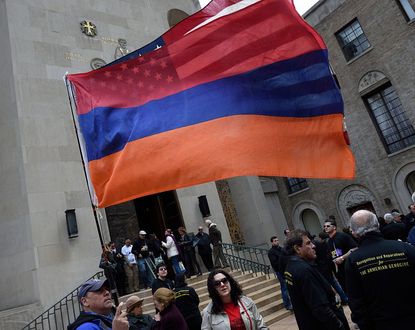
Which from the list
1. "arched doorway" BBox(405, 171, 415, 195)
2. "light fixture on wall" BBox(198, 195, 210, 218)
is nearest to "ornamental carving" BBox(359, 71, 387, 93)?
"arched doorway" BBox(405, 171, 415, 195)

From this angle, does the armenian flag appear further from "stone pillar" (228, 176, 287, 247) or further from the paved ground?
"stone pillar" (228, 176, 287, 247)

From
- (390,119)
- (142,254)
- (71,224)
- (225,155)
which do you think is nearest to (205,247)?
(142,254)

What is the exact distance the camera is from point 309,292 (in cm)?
309

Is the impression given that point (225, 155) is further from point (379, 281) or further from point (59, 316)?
point (59, 316)

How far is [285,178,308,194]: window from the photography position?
23.1 meters

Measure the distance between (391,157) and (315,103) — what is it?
16.0m

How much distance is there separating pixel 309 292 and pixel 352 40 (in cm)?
1960

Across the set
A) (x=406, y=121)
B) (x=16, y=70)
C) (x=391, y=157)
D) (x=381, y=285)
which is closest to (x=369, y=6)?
(x=406, y=121)

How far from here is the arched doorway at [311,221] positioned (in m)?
22.4

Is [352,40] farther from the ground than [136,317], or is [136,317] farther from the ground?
[352,40]

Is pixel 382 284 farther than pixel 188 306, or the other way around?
pixel 188 306

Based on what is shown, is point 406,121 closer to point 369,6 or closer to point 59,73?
point 369,6

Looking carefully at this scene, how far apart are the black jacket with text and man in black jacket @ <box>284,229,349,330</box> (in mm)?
216

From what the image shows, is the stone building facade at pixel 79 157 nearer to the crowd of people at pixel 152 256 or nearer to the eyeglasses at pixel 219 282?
the crowd of people at pixel 152 256
